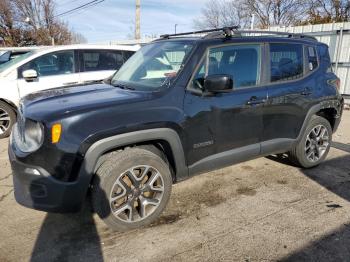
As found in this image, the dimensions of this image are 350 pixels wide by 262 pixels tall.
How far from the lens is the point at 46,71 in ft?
21.7

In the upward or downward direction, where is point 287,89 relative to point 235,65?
downward

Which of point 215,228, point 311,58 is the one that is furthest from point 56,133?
point 311,58

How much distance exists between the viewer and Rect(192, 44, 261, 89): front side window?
3479 millimetres

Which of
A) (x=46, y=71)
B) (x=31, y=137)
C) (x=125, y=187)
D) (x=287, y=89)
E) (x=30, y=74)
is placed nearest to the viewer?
(x=31, y=137)

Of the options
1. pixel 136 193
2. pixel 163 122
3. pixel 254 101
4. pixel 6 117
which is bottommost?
pixel 136 193

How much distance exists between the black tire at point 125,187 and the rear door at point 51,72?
3947 mm

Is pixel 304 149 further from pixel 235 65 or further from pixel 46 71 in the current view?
pixel 46 71

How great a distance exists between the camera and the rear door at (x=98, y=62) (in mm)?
6883

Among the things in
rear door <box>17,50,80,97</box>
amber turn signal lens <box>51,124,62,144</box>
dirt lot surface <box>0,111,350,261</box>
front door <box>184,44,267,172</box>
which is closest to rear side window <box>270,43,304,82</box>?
front door <box>184,44,267,172</box>

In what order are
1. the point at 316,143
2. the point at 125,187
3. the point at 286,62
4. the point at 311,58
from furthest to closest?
the point at 316,143 < the point at 311,58 < the point at 286,62 < the point at 125,187

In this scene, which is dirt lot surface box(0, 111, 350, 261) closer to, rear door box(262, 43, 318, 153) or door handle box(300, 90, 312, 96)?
rear door box(262, 43, 318, 153)

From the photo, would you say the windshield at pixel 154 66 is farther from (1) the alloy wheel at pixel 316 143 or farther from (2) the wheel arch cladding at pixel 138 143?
(1) the alloy wheel at pixel 316 143

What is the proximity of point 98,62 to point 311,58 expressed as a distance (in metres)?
4.51

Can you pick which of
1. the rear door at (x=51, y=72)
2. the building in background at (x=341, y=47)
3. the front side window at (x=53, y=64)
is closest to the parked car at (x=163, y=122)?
the rear door at (x=51, y=72)
